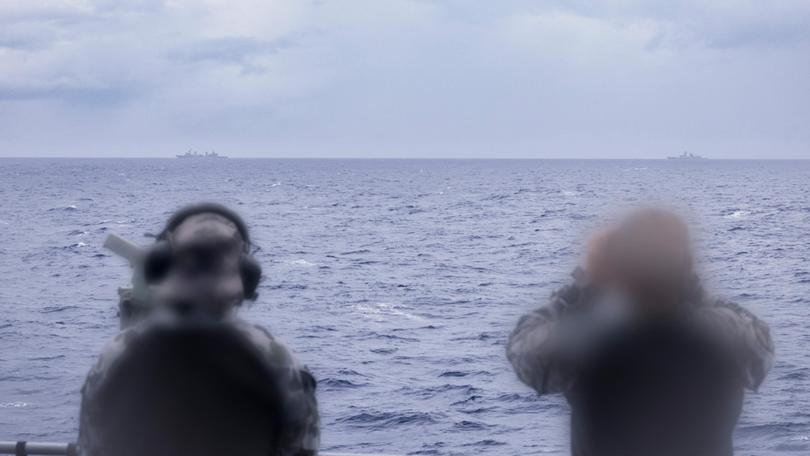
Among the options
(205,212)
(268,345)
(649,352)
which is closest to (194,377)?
(268,345)

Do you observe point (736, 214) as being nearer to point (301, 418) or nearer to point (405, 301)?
point (405, 301)

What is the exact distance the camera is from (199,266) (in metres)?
2.79

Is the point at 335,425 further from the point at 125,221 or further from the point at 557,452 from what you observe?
the point at 125,221

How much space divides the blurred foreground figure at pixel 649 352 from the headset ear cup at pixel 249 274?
0.79 m

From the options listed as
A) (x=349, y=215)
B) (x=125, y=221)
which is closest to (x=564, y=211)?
(x=349, y=215)

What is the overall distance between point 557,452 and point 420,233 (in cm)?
5978

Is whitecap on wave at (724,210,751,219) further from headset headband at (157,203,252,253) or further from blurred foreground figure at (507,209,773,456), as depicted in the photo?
headset headband at (157,203,252,253)

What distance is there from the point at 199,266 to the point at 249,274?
17 centimetres

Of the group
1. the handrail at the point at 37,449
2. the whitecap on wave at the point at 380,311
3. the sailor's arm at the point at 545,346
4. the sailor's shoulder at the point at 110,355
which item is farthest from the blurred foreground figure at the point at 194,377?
the whitecap on wave at the point at 380,311

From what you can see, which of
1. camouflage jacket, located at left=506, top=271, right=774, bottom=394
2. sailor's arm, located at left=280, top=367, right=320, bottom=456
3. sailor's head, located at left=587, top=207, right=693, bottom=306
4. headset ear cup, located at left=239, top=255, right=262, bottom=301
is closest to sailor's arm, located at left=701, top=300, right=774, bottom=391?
camouflage jacket, located at left=506, top=271, right=774, bottom=394

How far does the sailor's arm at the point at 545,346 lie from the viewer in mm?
3023

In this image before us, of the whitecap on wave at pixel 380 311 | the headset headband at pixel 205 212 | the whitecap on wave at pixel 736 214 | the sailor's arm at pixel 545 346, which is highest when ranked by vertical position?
the headset headband at pixel 205 212

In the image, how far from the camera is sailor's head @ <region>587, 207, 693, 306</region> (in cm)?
299

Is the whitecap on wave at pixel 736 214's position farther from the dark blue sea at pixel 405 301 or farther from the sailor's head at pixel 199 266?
the sailor's head at pixel 199 266
